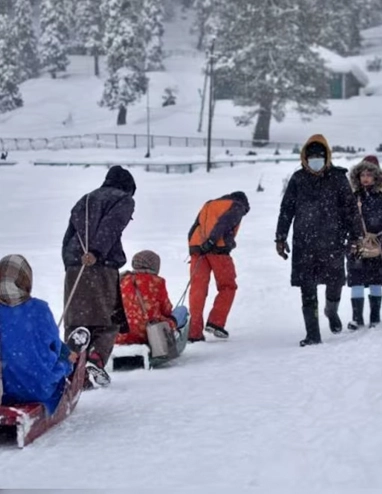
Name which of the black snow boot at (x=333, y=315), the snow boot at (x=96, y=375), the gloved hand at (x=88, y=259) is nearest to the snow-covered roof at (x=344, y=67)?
the black snow boot at (x=333, y=315)

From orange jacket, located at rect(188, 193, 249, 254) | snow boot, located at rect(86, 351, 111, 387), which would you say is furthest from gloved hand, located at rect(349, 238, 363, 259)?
snow boot, located at rect(86, 351, 111, 387)

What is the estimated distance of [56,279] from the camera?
43.8 ft

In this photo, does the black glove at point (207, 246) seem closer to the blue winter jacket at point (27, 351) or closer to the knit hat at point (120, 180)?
the knit hat at point (120, 180)

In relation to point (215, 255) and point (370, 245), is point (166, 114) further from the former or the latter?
point (370, 245)

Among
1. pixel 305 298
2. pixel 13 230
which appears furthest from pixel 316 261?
pixel 13 230

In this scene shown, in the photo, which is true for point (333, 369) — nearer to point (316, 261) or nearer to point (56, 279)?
point (316, 261)

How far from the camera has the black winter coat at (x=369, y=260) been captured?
8.36m

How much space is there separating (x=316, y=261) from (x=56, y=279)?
256 inches

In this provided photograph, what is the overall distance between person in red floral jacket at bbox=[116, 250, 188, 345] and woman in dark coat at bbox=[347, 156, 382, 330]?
192cm

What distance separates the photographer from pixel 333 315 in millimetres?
8344

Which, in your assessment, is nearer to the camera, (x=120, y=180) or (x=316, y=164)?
(x=120, y=180)

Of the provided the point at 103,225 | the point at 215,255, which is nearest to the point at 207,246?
the point at 215,255

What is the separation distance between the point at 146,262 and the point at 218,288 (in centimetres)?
181

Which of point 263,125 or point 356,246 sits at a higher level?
point 356,246
